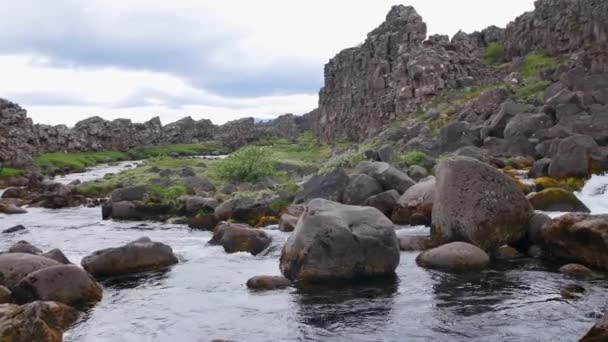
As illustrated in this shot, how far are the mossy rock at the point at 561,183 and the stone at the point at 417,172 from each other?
8140 mm

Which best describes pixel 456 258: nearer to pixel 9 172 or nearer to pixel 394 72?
pixel 394 72

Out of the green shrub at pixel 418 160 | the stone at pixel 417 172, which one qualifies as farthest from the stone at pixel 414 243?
the green shrub at pixel 418 160

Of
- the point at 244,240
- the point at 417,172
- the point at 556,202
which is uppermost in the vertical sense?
the point at 417,172

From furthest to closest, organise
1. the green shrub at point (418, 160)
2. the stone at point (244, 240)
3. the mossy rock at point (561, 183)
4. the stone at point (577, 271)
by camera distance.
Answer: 1. the green shrub at point (418, 160)
2. the mossy rock at point (561, 183)
3. the stone at point (244, 240)
4. the stone at point (577, 271)

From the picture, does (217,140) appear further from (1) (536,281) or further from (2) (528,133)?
(1) (536,281)

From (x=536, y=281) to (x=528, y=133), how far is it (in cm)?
2811

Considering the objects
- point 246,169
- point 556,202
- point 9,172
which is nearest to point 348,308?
point 556,202

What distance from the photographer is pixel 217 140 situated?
175500 mm

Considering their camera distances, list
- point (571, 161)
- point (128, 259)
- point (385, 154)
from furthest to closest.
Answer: point (385, 154) → point (571, 161) → point (128, 259)

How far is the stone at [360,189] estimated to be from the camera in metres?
32.6

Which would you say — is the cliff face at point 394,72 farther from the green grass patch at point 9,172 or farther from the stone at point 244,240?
the stone at point 244,240

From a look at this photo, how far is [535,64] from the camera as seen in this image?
78312mm

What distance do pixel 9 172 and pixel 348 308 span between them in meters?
73.0

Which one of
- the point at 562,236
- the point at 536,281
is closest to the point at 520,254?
the point at 562,236
